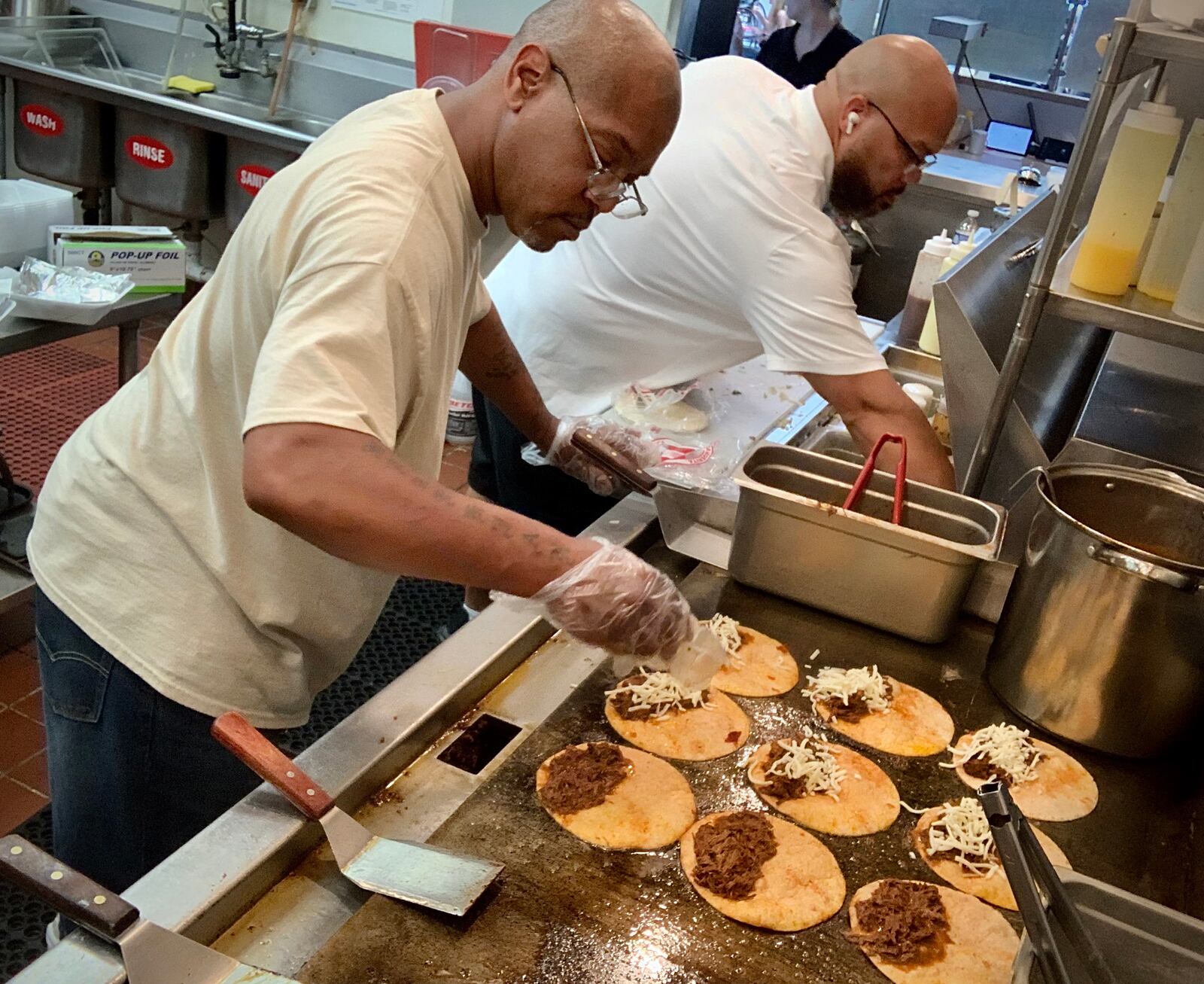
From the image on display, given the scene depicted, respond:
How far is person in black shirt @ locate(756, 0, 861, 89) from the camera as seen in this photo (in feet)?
19.0

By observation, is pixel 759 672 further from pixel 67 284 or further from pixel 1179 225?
pixel 67 284

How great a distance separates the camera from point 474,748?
1.55 m

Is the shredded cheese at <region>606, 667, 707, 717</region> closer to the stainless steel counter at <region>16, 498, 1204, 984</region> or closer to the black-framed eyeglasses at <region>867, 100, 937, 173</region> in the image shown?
the stainless steel counter at <region>16, 498, 1204, 984</region>

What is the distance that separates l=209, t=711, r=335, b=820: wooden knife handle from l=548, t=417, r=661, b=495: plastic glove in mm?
1042

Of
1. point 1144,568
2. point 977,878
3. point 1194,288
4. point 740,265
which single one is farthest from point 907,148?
point 977,878

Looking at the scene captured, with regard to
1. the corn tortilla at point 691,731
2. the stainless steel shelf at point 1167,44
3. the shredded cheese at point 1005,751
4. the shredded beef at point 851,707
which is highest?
the stainless steel shelf at point 1167,44

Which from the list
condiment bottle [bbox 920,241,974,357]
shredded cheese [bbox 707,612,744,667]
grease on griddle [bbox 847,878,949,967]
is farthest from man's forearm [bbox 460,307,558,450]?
condiment bottle [bbox 920,241,974,357]

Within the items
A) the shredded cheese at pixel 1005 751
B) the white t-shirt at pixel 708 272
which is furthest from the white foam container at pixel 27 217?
the shredded cheese at pixel 1005 751

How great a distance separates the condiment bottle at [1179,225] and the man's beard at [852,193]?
0.79m

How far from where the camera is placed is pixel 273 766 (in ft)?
4.11

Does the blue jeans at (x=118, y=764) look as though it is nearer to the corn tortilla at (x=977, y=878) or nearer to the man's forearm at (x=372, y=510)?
the man's forearm at (x=372, y=510)

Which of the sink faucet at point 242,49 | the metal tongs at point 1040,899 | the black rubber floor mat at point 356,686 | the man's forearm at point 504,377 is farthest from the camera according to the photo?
the sink faucet at point 242,49

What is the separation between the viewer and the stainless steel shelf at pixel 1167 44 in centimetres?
157

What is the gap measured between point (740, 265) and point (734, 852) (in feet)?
4.51
